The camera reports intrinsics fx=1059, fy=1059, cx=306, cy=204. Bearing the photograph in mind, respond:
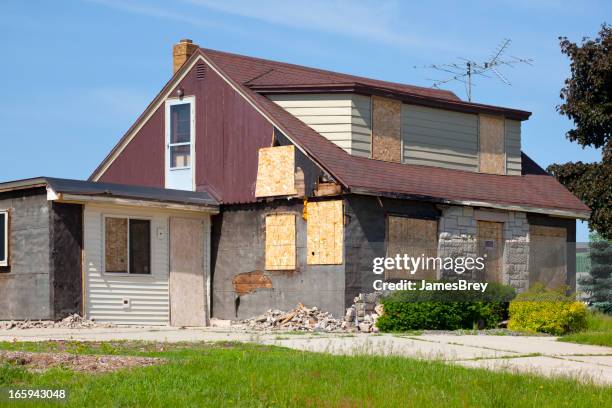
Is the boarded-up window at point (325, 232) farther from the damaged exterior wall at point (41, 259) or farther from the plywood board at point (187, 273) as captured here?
the damaged exterior wall at point (41, 259)

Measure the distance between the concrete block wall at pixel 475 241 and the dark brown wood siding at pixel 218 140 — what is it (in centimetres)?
508

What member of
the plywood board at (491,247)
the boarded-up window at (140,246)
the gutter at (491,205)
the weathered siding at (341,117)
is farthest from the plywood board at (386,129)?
the boarded-up window at (140,246)

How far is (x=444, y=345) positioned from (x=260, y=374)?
22.0ft

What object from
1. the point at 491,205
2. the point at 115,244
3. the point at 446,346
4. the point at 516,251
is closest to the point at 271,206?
the point at 115,244

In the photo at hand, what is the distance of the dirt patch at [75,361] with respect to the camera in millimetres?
14000

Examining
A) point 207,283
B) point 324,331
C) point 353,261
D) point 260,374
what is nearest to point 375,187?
point 353,261

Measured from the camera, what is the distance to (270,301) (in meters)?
27.1

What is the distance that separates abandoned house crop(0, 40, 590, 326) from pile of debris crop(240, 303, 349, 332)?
1.09ft

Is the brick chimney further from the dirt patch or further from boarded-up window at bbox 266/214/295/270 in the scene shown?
the dirt patch

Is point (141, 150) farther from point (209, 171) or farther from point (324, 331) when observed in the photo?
point (324, 331)

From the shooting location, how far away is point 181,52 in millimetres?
32250

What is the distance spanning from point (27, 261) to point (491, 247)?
12118mm

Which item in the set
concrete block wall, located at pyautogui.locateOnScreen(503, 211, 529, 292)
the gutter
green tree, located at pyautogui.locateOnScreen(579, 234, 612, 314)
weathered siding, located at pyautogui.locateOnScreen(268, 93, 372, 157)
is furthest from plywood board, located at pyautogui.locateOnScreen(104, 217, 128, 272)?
green tree, located at pyautogui.locateOnScreen(579, 234, 612, 314)

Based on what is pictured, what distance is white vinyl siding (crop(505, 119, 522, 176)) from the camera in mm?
31078
